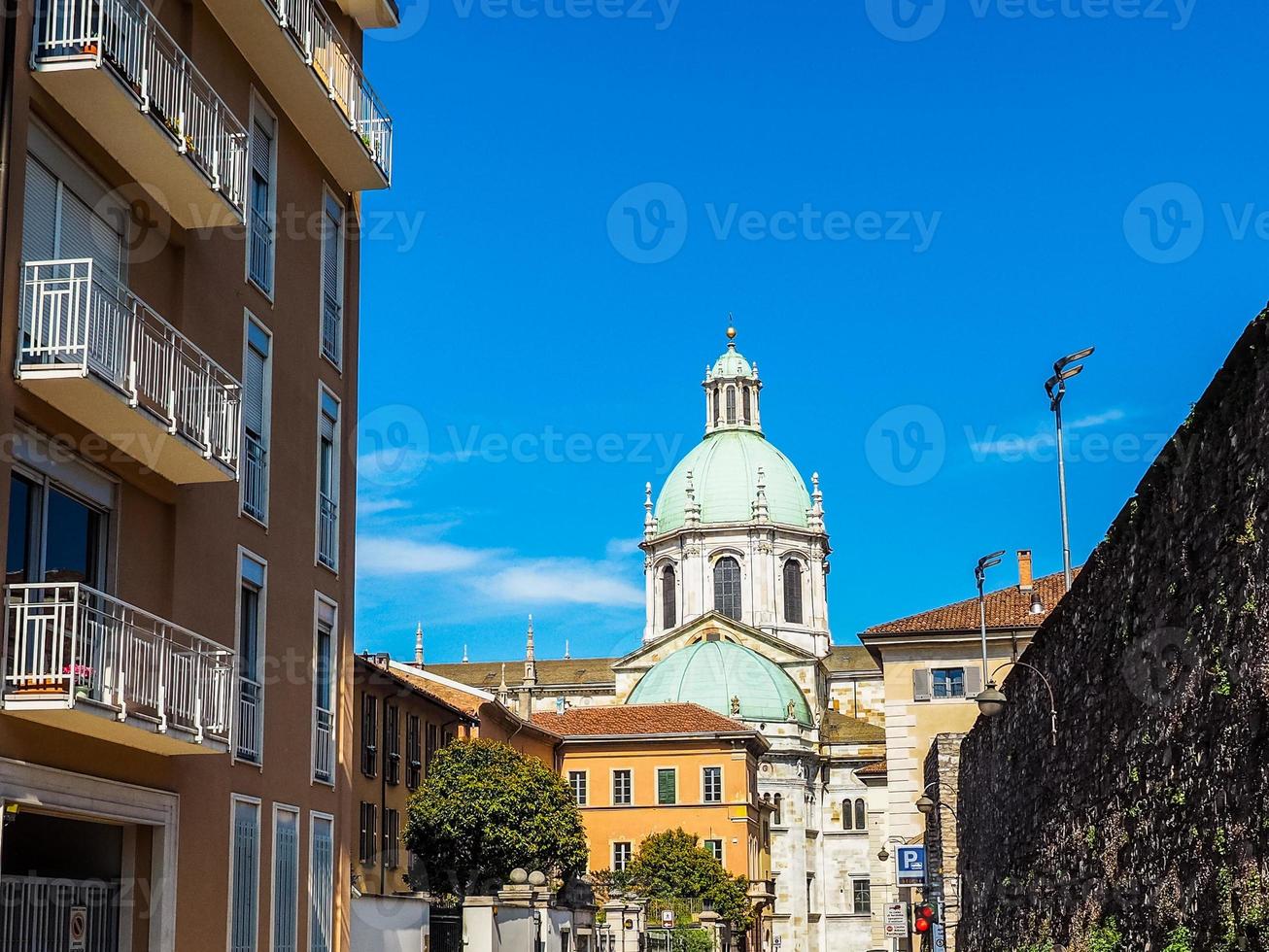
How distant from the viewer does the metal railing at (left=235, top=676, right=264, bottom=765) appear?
17.0m

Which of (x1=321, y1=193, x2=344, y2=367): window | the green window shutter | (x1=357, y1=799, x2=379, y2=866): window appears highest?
(x1=321, y1=193, x2=344, y2=367): window

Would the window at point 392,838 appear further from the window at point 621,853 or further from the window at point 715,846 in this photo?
the window at point 715,846

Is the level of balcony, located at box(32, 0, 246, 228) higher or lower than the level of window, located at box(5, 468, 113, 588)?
higher

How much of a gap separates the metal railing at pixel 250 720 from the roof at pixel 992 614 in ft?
113

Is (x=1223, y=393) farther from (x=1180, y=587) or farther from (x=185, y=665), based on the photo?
(x=185, y=665)

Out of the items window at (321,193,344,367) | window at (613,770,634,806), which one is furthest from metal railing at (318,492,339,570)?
window at (613,770,634,806)

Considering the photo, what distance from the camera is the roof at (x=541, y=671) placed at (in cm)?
13662

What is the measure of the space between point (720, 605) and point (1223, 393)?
109800 mm

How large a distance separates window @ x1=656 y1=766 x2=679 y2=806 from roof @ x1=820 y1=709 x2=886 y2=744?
35.2m

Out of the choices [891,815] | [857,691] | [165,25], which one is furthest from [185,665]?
[857,691]

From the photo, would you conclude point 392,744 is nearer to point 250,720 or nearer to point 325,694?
point 325,694

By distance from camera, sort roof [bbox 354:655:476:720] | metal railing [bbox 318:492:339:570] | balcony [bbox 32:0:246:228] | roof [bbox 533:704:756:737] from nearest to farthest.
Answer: balcony [bbox 32:0:246:228], metal railing [bbox 318:492:339:570], roof [bbox 354:655:476:720], roof [bbox 533:704:756:737]

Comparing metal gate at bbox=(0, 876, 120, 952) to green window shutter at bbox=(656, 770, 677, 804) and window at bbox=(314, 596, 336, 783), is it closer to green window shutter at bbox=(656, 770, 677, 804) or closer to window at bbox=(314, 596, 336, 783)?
window at bbox=(314, 596, 336, 783)

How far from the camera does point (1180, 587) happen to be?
11758 millimetres
